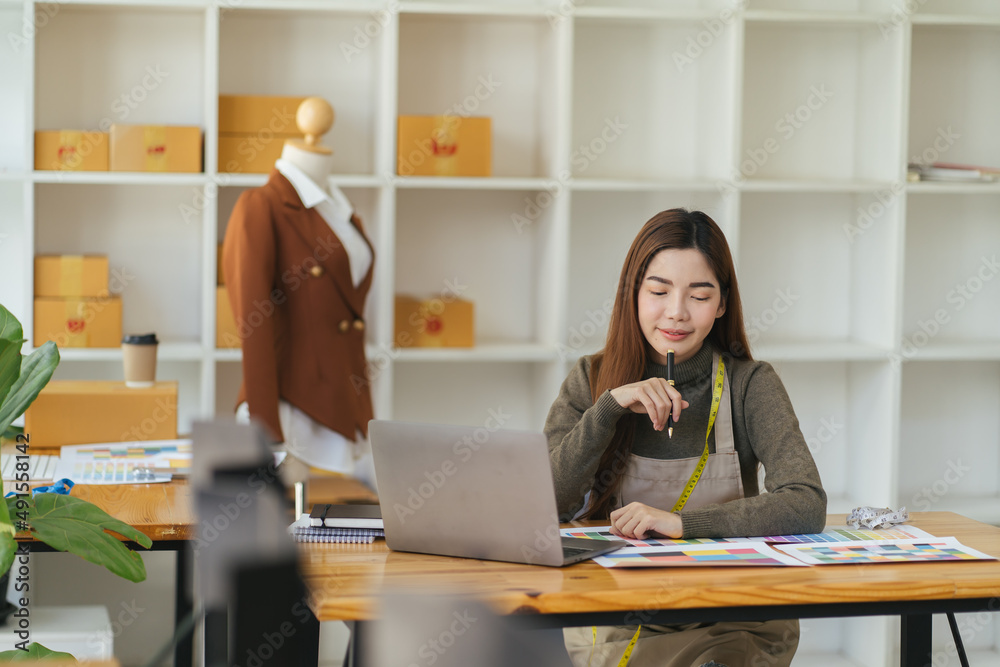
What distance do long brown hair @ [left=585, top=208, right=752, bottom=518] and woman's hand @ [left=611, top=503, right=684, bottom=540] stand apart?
1.02 ft

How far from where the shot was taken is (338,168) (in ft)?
11.2

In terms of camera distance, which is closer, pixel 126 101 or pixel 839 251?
pixel 126 101

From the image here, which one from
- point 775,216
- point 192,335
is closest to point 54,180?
point 192,335

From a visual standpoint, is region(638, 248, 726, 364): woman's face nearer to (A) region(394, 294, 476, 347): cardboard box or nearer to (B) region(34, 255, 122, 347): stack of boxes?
(A) region(394, 294, 476, 347): cardboard box

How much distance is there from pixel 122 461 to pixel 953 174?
2708 millimetres

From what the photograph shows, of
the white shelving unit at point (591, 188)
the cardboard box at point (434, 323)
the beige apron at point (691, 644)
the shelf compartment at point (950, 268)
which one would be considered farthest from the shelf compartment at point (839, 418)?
the beige apron at point (691, 644)

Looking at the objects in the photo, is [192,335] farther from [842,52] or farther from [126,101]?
[842,52]

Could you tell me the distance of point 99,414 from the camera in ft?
7.88

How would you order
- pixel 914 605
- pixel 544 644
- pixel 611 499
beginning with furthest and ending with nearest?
1. pixel 611 499
2. pixel 914 605
3. pixel 544 644

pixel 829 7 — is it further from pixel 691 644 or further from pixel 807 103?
pixel 691 644

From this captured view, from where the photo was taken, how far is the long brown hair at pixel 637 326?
192 centimetres

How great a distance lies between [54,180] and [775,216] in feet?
7.88

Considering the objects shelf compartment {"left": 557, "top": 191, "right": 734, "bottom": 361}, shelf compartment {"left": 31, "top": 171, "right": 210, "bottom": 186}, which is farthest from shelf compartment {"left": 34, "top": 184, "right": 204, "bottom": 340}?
shelf compartment {"left": 557, "top": 191, "right": 734, "bottom": 361}

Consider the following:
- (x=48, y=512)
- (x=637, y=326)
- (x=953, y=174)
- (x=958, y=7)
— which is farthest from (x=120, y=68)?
(x=958, y=7)
